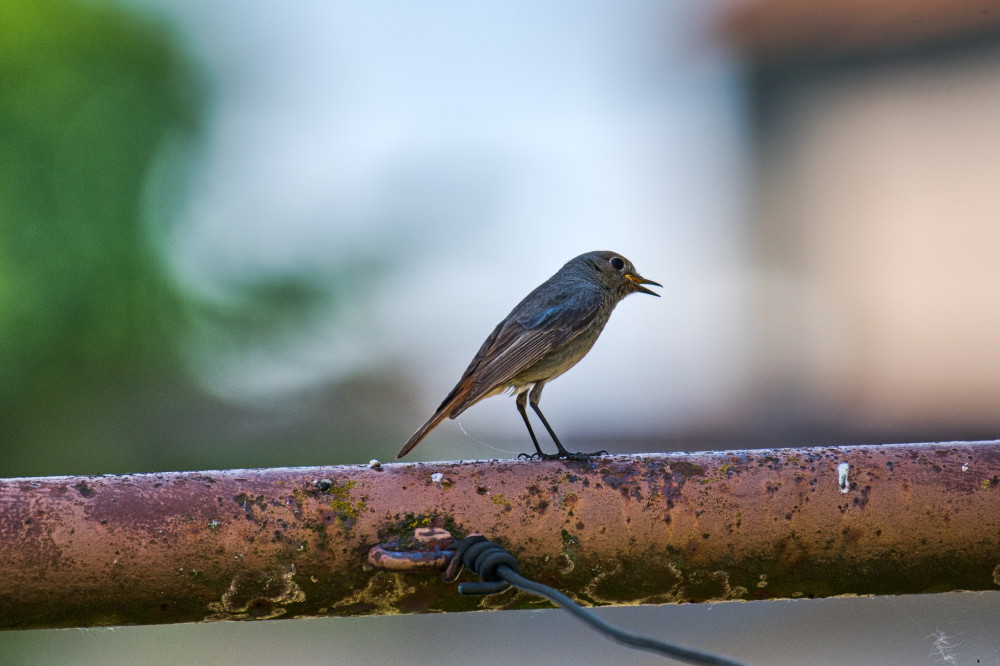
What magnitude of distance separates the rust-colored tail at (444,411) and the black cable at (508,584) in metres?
1.31

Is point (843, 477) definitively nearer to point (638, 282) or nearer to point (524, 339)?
point (524, 339)

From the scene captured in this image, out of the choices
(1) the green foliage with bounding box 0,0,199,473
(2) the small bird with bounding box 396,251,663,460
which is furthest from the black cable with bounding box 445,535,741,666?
(1) the green foliage with bounding box 0,0,199,473

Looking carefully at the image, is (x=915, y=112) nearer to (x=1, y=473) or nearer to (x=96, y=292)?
(x=96, y=292)

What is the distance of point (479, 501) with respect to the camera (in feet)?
7.15

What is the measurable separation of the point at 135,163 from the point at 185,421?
5.51 ft

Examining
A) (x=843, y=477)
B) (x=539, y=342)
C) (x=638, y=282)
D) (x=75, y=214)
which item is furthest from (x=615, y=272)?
(x=75, y=214)

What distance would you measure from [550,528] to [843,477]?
643 millimetres

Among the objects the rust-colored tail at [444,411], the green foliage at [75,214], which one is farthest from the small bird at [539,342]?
the green foliage at [75,214]

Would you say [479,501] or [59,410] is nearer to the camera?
[479,501]

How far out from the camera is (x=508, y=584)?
1.91m

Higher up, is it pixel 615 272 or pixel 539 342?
pixel 615 272

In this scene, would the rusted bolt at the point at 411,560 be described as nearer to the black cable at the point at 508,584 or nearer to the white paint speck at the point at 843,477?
the black cable at the point at 508,584

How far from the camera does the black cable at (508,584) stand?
4.56 ft

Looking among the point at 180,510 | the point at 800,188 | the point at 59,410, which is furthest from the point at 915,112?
the point at 180,510
